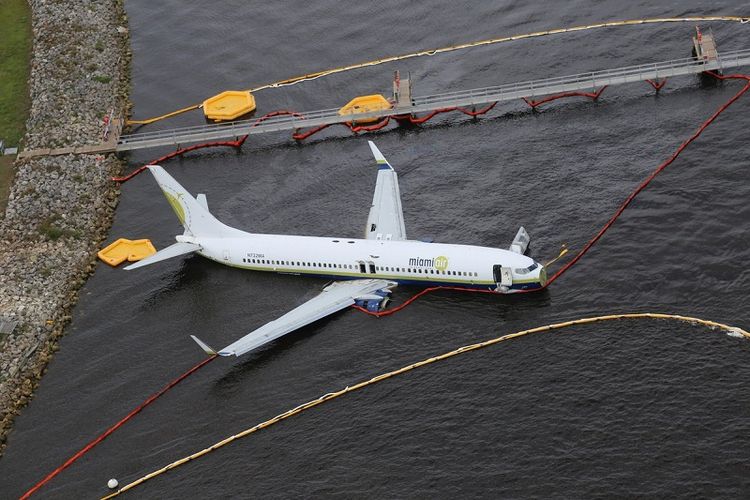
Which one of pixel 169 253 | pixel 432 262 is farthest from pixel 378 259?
pixel 169 253

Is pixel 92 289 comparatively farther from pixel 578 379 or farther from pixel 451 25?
pixel 451 25

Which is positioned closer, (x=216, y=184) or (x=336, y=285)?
(x=336, y=285)

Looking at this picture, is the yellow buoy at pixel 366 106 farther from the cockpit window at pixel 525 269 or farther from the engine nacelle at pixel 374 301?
the cockpit window at pixel 525 269

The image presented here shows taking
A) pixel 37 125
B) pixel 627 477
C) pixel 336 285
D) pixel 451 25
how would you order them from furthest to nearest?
pixel 451 25 < pixel 37 125 < pixel 336 285 < pixel 627 477

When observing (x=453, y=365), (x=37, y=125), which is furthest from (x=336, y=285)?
A: (x=37, y=125)

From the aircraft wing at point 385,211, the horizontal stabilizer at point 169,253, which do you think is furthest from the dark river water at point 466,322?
the aircraft wing at point 385,211
